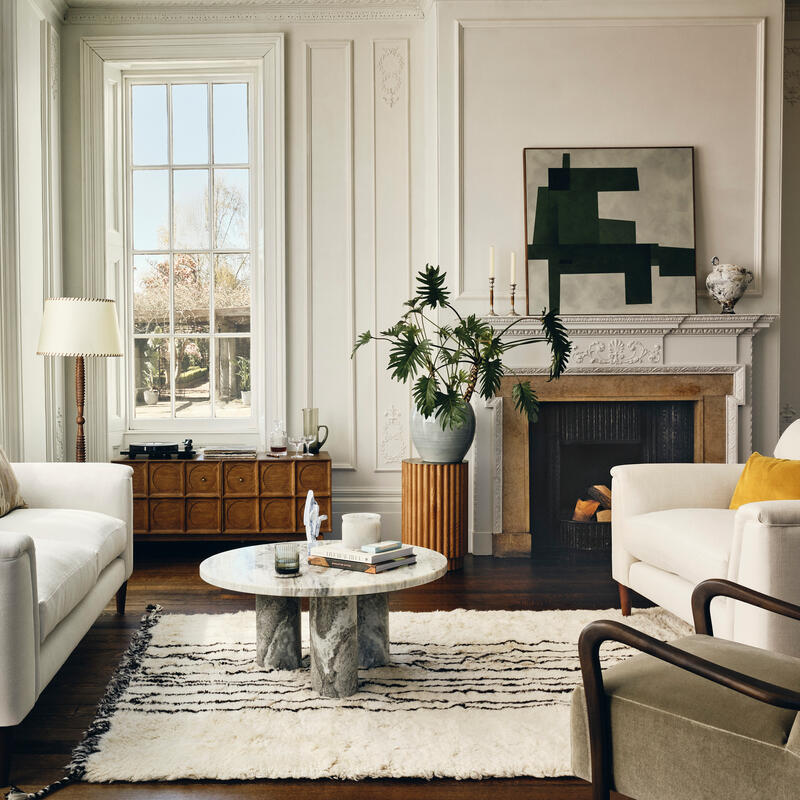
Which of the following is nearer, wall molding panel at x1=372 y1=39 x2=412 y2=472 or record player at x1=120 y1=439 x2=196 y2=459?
record player at x1=120 y1=439 x2=196 y2=459

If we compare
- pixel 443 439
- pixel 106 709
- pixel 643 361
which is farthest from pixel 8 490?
pixel 643 361

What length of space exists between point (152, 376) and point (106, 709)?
118 inches

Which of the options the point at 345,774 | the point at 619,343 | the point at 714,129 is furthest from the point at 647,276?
the point at 345,774

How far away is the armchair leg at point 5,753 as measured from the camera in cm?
187

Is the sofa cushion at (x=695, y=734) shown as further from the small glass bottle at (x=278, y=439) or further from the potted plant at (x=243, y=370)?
the potted plant at (x=243, y=370)

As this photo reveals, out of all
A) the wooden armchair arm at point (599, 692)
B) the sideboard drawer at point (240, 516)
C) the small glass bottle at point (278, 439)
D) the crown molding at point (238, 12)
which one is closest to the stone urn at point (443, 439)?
the small glass bottle at point (278, 439)

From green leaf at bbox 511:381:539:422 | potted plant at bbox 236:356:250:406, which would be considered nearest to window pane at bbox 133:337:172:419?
potted plant at bbox 236:356:250:406

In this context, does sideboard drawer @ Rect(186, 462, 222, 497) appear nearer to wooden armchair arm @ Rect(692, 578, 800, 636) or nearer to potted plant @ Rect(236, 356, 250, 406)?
potted plant @ Rect(236, 356, 250, 406)

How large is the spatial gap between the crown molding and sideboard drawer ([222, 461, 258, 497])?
2605 millimetres

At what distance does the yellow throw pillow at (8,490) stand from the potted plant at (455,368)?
172 cm

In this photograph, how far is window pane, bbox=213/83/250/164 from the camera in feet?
16.3

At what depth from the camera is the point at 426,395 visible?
12.8ft

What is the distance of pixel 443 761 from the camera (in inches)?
77.6

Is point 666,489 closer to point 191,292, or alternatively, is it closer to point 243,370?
point 243,370
